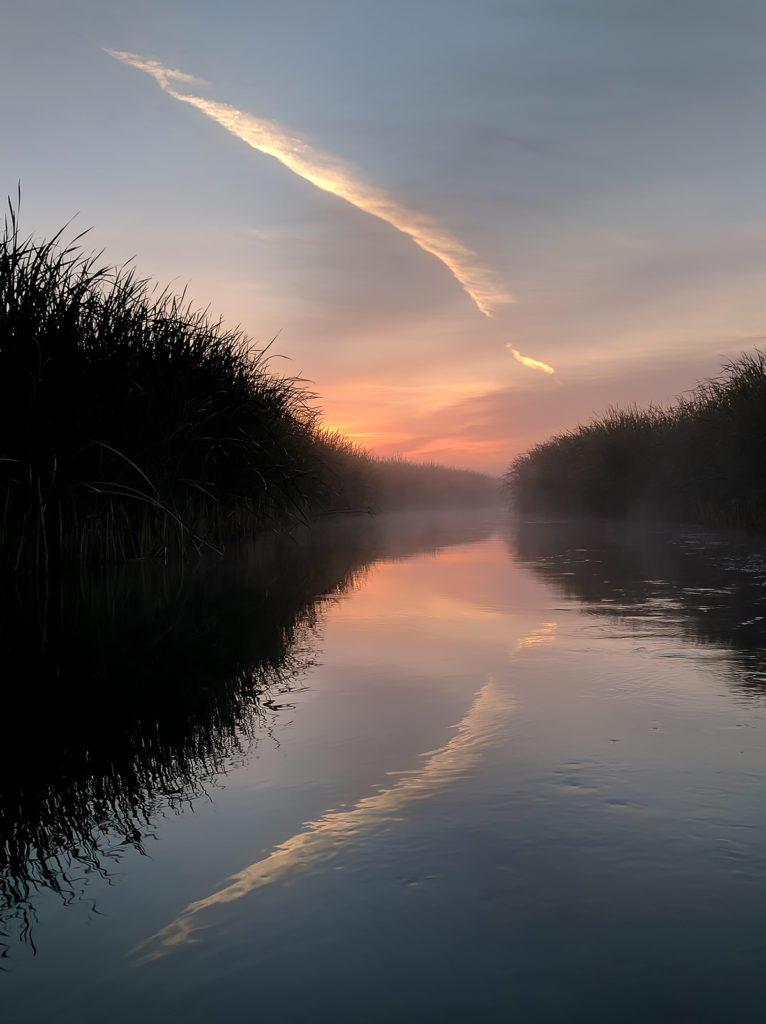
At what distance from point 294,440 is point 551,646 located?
7847mm

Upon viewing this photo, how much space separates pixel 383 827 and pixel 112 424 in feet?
16.3

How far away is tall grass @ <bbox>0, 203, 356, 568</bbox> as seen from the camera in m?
5.23

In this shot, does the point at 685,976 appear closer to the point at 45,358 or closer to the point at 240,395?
the point at 45,358

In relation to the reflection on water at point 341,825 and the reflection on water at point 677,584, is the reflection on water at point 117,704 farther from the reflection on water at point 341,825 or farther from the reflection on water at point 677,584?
the reflection on water at point 677,584

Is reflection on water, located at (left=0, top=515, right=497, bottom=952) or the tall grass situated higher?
the tall grass

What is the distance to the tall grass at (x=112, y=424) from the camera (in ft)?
17.2

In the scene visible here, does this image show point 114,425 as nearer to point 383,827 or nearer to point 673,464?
point 383,827

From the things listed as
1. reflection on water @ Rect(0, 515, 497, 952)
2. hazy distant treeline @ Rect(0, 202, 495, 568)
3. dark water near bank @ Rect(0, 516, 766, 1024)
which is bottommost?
dark water near bank @ Rect(0, 516, 766, 1024)

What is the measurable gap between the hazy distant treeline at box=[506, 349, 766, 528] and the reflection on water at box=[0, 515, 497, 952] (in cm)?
712

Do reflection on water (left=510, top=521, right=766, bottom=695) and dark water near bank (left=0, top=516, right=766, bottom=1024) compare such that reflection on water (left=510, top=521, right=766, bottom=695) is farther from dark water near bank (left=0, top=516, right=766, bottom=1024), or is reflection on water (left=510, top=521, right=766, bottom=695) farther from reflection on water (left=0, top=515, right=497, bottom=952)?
reflection on water (left=0, top=515, right=497, bottom=952)

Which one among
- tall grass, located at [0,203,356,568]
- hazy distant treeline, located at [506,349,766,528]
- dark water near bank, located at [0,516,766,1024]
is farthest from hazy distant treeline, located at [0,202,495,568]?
hazy distant treeline, located at [506,349,766,528]

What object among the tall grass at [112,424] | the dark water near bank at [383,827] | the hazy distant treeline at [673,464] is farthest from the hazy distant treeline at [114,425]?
the hazy distant treeline at [673,464]

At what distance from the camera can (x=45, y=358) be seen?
5363 mm

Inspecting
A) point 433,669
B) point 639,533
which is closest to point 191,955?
point 433,669
